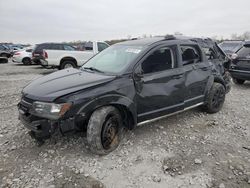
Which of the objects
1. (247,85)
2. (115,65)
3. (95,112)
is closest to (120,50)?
(115,65)

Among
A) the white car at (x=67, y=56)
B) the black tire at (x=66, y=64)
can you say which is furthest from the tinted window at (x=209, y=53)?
the black tire at (x=66, y=64)

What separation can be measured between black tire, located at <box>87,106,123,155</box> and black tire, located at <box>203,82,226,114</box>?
2.42m

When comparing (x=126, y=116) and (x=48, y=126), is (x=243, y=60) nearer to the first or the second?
(x=126, y=116)

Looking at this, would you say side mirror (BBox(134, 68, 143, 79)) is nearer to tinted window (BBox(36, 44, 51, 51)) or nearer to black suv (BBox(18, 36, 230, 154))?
black suv (BBox(18, 36, 230, 154))

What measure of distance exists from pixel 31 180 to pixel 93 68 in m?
2.16

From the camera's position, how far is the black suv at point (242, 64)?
25.6ft

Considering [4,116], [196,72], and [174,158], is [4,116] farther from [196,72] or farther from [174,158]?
[196,72]

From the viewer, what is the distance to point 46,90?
3.40 meters

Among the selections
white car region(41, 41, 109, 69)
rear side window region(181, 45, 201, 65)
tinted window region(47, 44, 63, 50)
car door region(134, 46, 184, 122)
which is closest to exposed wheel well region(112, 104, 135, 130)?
→ car door region(134, 46, 184, 122)

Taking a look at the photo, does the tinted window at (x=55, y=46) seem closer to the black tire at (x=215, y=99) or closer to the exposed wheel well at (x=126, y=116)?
the black tire at (x=215, y=99)

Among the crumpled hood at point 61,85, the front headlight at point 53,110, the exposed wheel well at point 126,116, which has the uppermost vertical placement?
the crumpled hood at point 61,85

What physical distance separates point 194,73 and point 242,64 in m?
4.17

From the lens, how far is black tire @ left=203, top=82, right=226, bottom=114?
205 inches

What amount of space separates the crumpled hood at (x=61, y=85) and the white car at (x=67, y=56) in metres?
8.66
